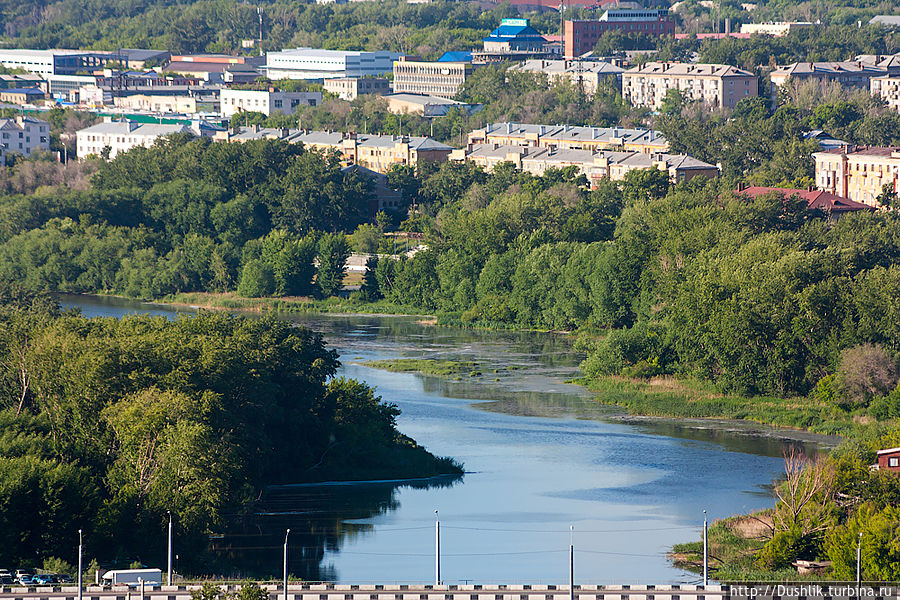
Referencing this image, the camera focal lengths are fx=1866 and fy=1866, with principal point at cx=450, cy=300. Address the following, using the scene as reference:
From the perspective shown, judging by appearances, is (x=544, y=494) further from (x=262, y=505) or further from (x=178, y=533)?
(x=178, y=533)

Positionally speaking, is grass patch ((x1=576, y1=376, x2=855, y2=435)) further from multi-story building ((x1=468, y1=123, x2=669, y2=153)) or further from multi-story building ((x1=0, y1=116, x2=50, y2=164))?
multi-story building ((x1=0, y1=116, x2=50, y2=164))

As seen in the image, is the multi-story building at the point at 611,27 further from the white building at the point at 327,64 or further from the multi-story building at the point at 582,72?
the multi-story building at the point at 582,72

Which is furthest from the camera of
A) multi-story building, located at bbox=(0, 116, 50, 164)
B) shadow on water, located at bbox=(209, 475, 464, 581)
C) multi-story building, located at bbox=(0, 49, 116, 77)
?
multi-story building, located at bbox=(0, 49, 116, 77)

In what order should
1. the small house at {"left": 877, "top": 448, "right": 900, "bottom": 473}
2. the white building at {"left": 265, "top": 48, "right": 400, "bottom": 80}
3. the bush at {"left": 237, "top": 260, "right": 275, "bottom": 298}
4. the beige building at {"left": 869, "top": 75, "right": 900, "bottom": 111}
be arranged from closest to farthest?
1. the small house at {"left": 877, "top": 448, "right": 900, "bottom": 473}
2. the bush at {"left": 237, "top": 260, "right": 275, "bottom": 298}
3. the beige building at {"left": 869, "top": 75, "right": 900, "bottom": 111}
4. the white building at {"left": 265, "top": 48, "right": 400, "bottom": 80}

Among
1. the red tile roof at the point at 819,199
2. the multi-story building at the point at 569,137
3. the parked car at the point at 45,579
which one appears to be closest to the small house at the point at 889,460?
the parked car at the point at 45,579

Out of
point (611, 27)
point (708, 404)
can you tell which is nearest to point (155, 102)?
point (611, 27)

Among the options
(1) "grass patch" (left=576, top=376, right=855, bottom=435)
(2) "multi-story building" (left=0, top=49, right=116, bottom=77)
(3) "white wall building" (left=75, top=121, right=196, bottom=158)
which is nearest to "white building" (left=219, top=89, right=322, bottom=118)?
(3) "white wall building" (left=75, top=121, right=196, bottom=158)
